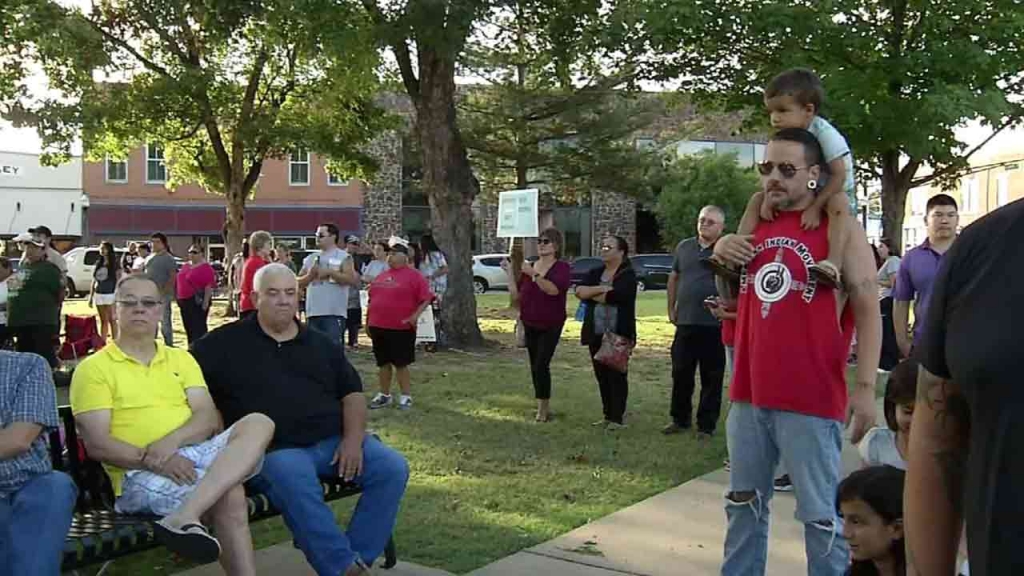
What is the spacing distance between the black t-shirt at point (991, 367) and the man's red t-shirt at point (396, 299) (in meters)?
7.92

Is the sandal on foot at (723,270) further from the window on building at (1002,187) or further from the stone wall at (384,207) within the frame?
the window on building at (1002,187)

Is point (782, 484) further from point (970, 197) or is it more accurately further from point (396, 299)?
point (970, 197)

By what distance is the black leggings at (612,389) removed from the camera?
8.70m

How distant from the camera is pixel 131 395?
182 inches

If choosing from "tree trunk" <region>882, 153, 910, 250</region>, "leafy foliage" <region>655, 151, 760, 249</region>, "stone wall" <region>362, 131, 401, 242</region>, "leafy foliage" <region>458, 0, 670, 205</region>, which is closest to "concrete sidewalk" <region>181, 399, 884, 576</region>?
"tree trunk" <region>882, 153, 910, 250</region>

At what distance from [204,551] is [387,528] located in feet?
2.99

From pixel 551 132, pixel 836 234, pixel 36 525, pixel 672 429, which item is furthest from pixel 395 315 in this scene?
pixel 551 132

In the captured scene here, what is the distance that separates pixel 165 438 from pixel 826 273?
113 inches

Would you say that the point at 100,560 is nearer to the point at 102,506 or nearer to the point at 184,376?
the point at 102,506

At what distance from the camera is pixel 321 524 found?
14.6 feet

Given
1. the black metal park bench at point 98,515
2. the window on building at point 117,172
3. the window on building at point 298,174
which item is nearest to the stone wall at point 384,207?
the window on building at point 298,174

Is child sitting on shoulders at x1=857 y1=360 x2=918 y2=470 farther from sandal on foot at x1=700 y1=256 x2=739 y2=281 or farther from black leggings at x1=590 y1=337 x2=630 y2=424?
black leggings at x1=590 y1=337 x2=630 y2=424

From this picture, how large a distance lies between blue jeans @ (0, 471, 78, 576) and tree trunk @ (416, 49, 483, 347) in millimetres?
11323

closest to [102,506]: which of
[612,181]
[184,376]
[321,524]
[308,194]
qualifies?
[184,376]
